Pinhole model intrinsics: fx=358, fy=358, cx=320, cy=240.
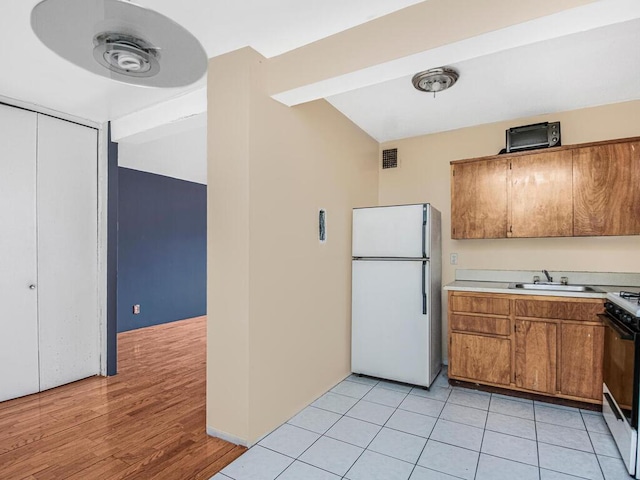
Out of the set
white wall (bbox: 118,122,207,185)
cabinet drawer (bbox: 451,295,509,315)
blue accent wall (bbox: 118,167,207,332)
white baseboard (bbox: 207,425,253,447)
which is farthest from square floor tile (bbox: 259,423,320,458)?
blue accent wall (bbox: 118,167,207,332)

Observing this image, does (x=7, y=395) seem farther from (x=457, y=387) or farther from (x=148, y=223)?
(x=457, y=387)

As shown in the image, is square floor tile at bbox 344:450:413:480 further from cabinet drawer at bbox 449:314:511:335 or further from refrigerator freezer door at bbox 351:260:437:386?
cabinet drawer at bbox 449:314:511:335

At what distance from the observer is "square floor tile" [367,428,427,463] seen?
212 cm

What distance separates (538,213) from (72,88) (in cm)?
396

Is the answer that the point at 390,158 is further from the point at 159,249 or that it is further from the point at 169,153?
the point at 159,249

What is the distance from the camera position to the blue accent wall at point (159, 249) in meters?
5.17

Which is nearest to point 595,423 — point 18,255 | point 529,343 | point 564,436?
point 564,436

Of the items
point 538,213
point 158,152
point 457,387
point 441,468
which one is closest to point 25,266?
point 158,152

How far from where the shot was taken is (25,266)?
300 cm

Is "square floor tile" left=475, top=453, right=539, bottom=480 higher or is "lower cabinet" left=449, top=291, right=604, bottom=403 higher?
"lower cabinet" left=449, top=291, right=604, bottom=403

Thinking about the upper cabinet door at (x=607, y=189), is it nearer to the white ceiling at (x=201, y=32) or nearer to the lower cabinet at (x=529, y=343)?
the lower cabinet at (x=529, y=343)

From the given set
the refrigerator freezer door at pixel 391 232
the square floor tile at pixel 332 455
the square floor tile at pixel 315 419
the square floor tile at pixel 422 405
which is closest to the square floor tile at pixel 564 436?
the square floor tile at pixel 422 405

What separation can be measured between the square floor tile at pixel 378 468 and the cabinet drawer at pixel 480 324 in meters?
1.37

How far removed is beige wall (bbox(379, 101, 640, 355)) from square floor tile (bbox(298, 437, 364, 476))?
2.09 metres
